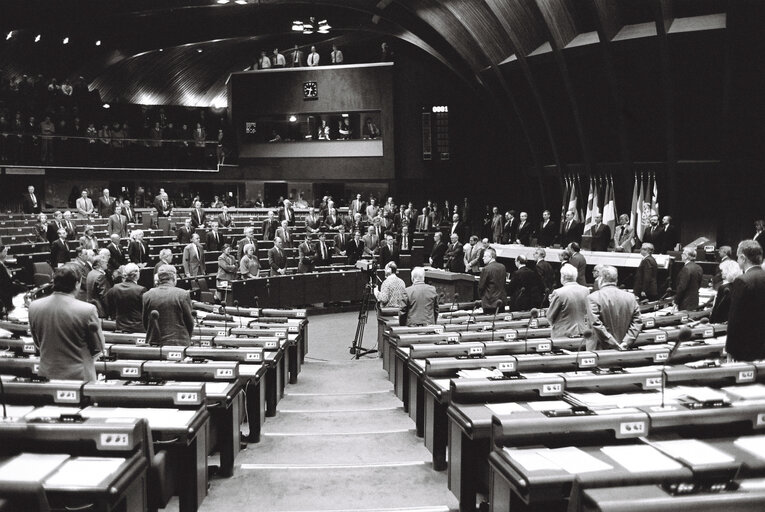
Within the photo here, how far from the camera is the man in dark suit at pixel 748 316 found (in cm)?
456

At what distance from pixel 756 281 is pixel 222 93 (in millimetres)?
27545

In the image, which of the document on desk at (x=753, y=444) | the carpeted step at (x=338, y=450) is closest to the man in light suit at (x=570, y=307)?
the carpeted step at (x=338, y=450)

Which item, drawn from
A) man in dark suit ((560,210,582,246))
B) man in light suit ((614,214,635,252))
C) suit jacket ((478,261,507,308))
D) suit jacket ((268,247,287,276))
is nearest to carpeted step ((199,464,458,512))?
suit jacket ((478,261,507,308))

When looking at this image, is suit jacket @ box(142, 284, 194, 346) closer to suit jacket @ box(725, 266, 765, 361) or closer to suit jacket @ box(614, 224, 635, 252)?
suit jacket @ box(725, 266, 765, 361)

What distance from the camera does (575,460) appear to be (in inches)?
113

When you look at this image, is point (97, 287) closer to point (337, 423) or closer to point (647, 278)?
point (337, 423)

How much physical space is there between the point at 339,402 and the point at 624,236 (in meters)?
8.32

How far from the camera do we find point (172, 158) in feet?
76.1

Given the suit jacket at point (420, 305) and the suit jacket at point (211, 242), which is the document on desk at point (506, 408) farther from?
the suit jacket at point (211, 242)

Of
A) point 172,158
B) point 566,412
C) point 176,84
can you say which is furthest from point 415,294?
point 176,84

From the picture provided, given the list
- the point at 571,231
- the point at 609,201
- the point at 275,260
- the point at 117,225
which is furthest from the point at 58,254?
the point at 609,201

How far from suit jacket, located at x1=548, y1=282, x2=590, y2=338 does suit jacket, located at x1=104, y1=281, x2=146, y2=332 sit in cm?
427

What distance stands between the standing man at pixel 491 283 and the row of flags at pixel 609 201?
5.41 m

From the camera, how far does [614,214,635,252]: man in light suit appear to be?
12.7 m
